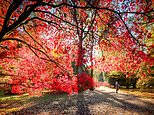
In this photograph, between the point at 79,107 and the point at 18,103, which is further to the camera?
the point at 18,103

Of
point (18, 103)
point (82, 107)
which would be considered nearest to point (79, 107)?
point (82, 107)

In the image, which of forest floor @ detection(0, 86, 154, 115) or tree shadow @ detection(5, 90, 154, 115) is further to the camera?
tree shadow @ detection(5, 90, 154, 115)

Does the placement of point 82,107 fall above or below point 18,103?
above

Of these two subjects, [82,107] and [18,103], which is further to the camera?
[18,103]

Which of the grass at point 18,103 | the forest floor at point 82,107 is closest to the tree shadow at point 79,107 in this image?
the forest floor at point 82,107

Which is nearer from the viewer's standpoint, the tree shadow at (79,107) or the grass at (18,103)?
the tree shadow at (79,107)

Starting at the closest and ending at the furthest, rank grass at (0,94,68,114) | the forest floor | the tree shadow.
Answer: the forest floor → the tree shadow → grass at (0,94,68,114)

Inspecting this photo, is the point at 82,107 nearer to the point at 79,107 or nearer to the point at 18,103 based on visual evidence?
the point at 79,107

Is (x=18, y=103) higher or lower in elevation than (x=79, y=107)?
lower

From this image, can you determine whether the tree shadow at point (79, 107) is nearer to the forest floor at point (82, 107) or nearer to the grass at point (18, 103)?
the forest floor at point (82, 107)

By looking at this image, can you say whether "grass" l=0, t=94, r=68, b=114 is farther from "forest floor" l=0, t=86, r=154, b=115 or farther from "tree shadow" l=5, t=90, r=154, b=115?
"tree shadow" l=5, t=90, r=154, b=115

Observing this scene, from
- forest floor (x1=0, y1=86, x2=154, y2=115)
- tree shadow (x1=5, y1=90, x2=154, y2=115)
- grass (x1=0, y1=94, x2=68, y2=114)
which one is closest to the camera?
forest floor (x1=0, y1=86, x2=154, y2=115)

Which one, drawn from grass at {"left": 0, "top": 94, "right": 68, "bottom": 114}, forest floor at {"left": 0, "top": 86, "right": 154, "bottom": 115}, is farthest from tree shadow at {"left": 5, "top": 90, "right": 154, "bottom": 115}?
grass at {"left": 0, "top": 94, "right": 68, "bottom": 114}

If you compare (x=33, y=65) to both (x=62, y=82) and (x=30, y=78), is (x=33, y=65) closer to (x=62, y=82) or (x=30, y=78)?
(x=30, y=78)
